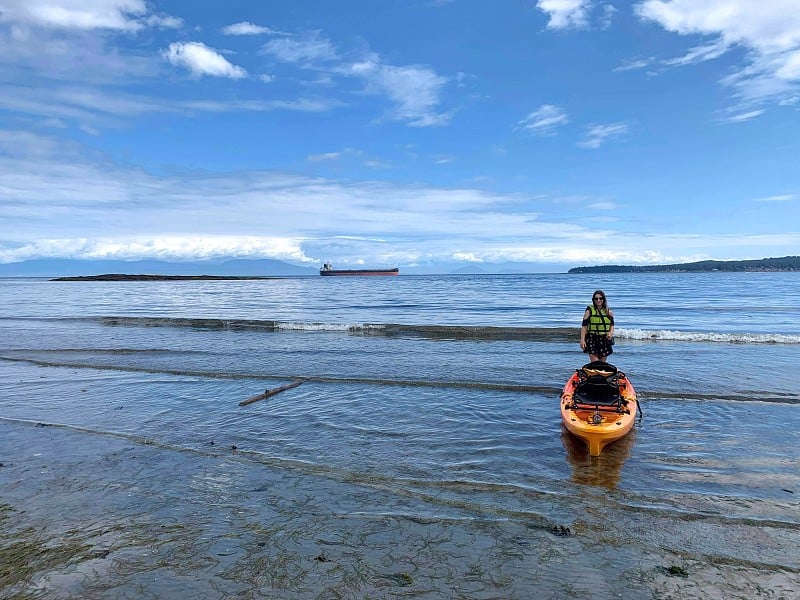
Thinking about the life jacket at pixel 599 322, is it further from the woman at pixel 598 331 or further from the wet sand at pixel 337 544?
the wet sand at pixel 337 544

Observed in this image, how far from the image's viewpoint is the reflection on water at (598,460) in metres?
7.07

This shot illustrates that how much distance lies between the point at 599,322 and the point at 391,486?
623 cm

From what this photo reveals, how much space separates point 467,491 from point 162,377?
11.3 m

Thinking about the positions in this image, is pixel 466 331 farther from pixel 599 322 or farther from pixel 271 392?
pixel 599 322

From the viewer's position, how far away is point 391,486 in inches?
264

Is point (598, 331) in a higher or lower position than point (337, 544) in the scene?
higher

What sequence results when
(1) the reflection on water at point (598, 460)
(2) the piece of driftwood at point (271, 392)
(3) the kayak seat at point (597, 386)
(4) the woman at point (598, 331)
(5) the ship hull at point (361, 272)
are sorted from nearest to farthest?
(1) the reflection on water at point (598, 460), (3) the kayak seat at point (597, 386), (4) the woman at point (598, 331), (2) the piece of driftwood at point (271, 392), (5) the ship hull at point (361, 272)

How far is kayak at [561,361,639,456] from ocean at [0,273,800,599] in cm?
30

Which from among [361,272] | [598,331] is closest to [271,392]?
[598,331]

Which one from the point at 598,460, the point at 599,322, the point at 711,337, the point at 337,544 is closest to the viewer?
the point at 337,544

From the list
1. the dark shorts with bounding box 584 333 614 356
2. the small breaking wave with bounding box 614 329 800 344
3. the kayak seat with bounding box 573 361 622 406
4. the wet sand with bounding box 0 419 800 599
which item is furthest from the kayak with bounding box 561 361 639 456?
the small breaking wave with bounding box 614 329 800 344

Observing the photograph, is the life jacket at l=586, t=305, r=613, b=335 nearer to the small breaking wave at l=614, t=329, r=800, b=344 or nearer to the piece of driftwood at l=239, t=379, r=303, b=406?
the piece of driftwood at l=239, t=379, r=303, b=406

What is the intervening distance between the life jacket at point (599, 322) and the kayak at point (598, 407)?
40.5 inches

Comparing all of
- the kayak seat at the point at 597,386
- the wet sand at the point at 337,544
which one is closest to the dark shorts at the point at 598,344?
the kayak seat at the point at 597,386
